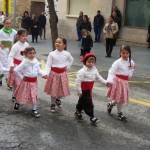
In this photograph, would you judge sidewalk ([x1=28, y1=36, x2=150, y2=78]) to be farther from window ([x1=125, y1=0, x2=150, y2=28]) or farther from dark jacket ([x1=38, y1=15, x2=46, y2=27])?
dark jacket ([x1=38, y1=15, x2=46, y2=27])

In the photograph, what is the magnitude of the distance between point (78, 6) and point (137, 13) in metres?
4.42

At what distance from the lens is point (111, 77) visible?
25.6 ft

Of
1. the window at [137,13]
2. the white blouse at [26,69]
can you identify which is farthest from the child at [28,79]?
the window at [137,13]

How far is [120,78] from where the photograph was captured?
25.9 feet

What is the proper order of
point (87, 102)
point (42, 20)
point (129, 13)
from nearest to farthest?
1. point (87, 102)
2. point (129, 13)
3. point (42, 20)

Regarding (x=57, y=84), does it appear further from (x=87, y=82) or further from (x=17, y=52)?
(x=17, y=52)

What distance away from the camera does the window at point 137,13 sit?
850 inches

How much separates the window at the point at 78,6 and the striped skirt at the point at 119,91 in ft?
56.0

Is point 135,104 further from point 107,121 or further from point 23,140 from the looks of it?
point 23,140

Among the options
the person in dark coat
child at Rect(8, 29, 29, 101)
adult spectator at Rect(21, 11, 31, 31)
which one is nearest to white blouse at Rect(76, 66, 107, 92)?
child at Rect(8, 29, 29, 101)

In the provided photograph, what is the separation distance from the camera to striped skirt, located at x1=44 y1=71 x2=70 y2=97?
810 centimetres

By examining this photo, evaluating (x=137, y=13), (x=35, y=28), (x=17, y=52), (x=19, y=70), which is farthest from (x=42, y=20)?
(x=19, y=70)

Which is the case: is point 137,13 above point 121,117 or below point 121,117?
above

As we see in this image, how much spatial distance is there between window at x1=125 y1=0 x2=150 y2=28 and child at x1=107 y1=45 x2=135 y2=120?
14.2 meters
